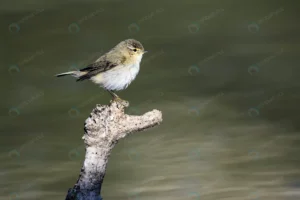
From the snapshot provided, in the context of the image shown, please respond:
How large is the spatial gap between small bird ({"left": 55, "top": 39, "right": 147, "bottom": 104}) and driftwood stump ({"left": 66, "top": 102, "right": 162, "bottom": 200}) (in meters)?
1.21

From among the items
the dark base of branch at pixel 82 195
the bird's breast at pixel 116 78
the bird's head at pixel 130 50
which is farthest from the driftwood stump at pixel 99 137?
the bird's head at pixel 130 50

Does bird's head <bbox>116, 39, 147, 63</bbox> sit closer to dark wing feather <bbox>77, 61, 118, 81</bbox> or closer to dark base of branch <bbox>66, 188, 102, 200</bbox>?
dark wing feather <bbox>77, 61, 118, 81</bbox>

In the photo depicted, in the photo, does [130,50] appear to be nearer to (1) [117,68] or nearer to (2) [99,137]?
(1) [117,68]

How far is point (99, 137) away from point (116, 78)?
1.37 metres

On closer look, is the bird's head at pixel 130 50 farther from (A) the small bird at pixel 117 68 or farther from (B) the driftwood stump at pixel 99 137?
(B) the driftwood stump at pixel 99 137

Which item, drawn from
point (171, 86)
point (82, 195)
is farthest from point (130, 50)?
point (171, 86)

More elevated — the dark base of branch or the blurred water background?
the blurred water background

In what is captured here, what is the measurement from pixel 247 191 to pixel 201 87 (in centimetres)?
554

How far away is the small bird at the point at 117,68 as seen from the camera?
7.11m

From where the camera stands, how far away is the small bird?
7.11 metres

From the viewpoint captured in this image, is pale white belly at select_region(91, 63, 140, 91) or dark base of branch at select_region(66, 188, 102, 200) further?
pale white belly at select_region(91, 63, 140, 91)

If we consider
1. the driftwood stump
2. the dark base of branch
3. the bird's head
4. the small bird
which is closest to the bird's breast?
the small bird

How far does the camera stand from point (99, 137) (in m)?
5.83

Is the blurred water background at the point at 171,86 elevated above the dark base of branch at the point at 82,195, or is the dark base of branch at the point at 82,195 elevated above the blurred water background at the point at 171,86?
the blurred water background at the point at 171,86
